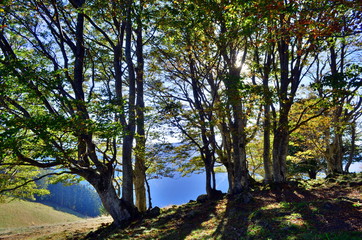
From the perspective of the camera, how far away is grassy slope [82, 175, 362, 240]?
16.9ft

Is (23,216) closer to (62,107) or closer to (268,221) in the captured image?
(62,107)

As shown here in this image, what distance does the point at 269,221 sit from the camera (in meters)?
6.21

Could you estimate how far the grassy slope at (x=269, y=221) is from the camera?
516 cm

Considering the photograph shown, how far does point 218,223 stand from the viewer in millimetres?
7605

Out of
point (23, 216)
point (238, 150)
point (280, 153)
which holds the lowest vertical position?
point (23, 216)

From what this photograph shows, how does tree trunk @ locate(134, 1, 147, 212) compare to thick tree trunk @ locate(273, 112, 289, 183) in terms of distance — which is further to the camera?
tree trunk @ locate(134, 1, 147, 212)

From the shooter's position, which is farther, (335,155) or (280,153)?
(335,155)

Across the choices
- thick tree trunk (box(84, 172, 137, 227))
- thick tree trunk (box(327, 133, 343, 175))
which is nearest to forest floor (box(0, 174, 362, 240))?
thick tree trunk (box(84, 172, 137, 227))

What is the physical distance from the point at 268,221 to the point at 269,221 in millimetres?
28

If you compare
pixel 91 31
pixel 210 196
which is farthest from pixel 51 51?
pixel 210 196

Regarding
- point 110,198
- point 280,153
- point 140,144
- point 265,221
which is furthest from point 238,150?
point 110,198

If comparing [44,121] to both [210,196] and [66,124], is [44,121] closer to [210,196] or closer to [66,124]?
[66,124]

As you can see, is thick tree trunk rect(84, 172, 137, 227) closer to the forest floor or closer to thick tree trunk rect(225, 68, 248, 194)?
the forest floor

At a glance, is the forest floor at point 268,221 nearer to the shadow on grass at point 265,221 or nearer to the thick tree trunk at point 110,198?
the shadow on grass at point 265,221
